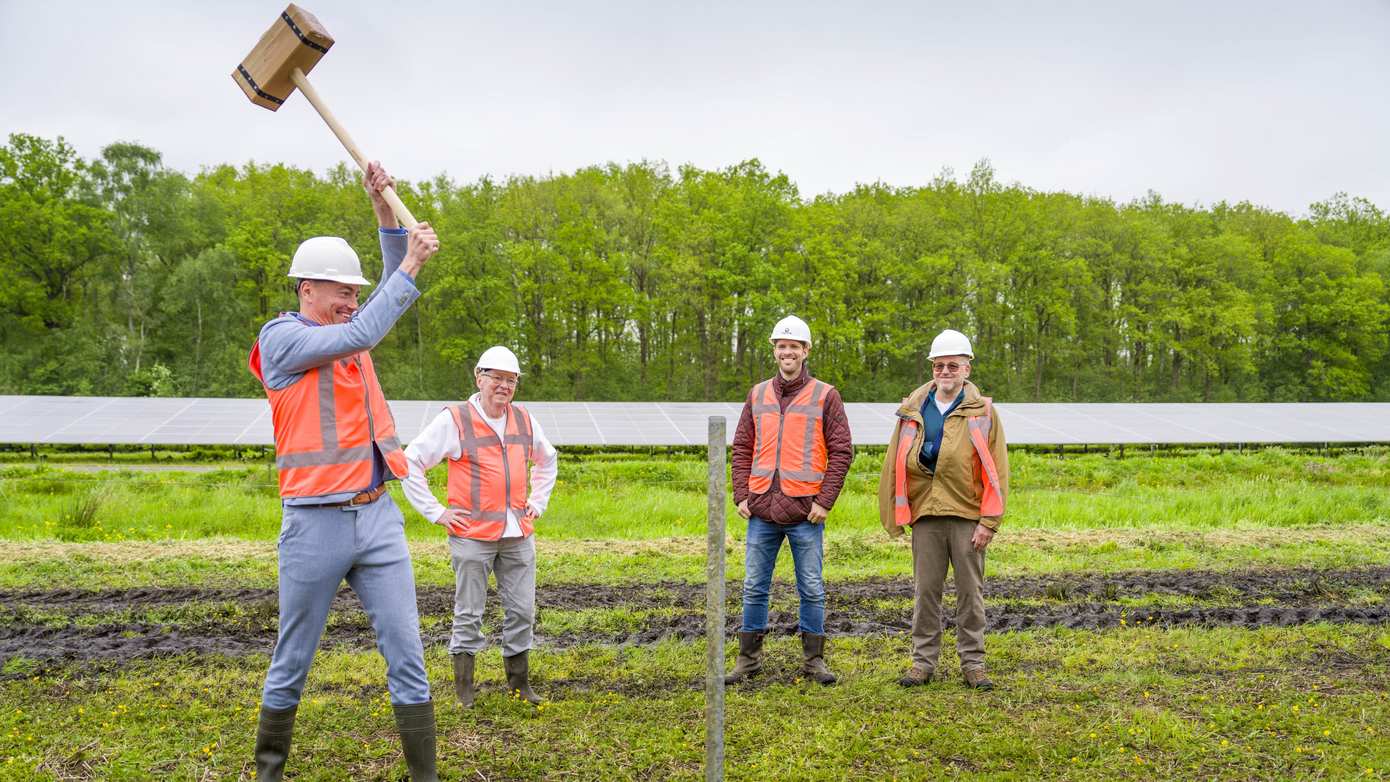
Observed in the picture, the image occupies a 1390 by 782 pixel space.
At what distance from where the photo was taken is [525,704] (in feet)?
18.8

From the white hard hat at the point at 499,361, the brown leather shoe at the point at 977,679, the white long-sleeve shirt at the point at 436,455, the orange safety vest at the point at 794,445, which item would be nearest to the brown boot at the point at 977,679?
the brown leather shoe at the point at 977,679

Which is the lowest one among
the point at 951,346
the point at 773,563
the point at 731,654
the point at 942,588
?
the point at 731,654

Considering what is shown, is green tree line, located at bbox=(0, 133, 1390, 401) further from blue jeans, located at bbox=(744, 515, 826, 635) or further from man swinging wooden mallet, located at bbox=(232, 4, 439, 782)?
man swinging wooden mallet, located at bbox=(232, 4, 439, 782)

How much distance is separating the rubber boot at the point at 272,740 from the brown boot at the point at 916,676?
3557 millimetres

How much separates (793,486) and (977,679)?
5.25 feet

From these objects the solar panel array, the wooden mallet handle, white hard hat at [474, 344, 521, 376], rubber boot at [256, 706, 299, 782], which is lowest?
rubber boot at [256, 706, 299, 782]

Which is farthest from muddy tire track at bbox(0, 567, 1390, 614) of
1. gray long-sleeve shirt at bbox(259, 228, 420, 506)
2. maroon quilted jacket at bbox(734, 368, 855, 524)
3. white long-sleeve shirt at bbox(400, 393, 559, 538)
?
gray long-sleeve shirt at bbox(259, 228, 420, 506)

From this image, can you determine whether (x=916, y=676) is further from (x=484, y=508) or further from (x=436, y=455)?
(x=436, y=455)

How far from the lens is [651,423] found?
24.1 m

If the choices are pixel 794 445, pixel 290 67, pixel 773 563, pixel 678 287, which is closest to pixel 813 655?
pixel 773 563

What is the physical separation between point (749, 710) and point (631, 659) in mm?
1301

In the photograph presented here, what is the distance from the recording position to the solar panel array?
21.5m

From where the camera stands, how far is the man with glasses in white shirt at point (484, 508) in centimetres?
575

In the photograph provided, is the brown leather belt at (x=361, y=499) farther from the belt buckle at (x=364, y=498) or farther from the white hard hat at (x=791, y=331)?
the white hard hat at (x=791, y=331)
